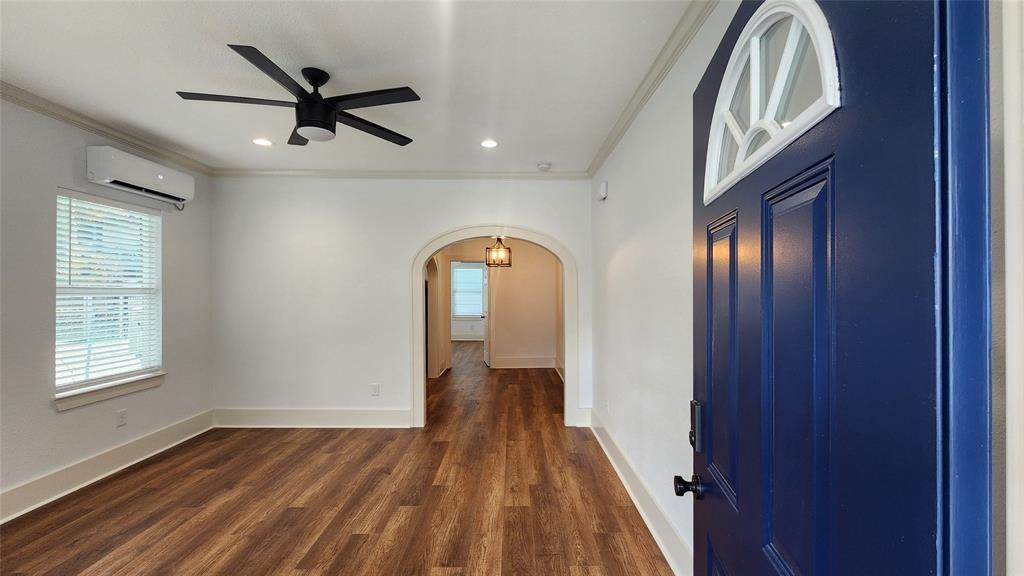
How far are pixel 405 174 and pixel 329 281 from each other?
1360 millimetres

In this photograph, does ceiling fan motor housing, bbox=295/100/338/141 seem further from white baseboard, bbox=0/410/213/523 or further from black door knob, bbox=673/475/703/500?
white baseboard, bbox=0/410/213/523

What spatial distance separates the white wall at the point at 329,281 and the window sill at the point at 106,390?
2.49 feet

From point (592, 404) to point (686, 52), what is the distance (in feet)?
11.0

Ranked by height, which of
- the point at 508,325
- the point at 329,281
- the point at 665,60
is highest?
the point at 665,60

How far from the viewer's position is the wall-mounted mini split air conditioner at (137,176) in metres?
3.07

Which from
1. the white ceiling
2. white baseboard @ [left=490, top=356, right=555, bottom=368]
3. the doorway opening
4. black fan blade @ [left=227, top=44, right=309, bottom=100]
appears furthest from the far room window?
black fan blade @ [left=227, top=44, right=309, bottom=100]

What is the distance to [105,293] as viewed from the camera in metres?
3.23

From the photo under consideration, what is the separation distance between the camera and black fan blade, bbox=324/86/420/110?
2.15 meters

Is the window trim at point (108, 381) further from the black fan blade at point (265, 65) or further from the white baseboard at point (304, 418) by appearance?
the black fan blade at point (265, 65)

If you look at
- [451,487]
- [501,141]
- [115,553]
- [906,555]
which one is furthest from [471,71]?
[115,553]

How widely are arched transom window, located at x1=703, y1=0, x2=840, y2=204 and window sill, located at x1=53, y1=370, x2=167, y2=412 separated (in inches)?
163

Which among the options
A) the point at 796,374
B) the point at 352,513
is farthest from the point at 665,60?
the point at 352,513

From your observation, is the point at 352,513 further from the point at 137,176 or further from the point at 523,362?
the point at 523,362

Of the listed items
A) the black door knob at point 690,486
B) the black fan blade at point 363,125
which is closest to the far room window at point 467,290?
the black fan blade at point 363,125
